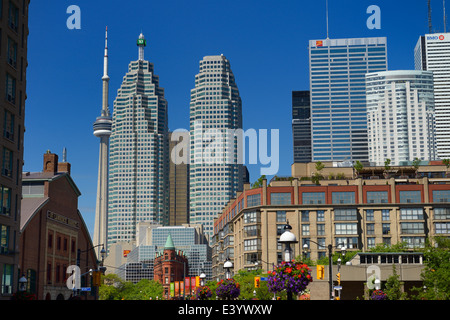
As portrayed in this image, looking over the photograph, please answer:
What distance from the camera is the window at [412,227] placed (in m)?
137

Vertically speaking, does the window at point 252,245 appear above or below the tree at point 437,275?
above

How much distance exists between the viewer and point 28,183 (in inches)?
3765

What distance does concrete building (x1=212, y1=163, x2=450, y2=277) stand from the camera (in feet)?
453

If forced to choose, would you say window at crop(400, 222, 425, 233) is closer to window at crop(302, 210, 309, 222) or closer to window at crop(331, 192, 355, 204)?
window at crop(331, 192, 355, 204)

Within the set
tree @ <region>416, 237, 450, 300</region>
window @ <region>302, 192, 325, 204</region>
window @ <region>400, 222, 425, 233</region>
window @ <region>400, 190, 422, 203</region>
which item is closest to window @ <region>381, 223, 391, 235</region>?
window @ <region>400, 222, 425, 233</region>

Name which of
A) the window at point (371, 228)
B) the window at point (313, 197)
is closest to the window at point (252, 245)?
the window at point (313, 197)

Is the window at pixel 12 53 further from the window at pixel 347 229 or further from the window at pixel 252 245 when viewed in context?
the window at pixel 347 229

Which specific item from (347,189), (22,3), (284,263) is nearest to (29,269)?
(22,3)

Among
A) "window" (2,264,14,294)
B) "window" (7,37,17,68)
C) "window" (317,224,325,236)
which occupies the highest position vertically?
"window" (7,37,17,68)

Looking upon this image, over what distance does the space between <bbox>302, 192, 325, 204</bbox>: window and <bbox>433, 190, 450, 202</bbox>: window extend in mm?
23475

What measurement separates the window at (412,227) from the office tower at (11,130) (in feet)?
299
